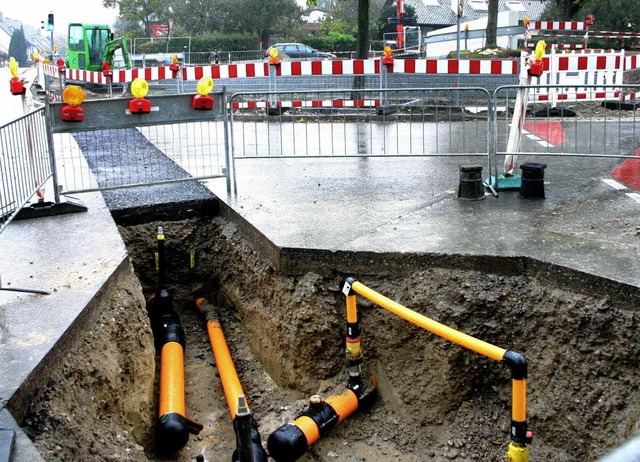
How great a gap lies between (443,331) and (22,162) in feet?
12.4

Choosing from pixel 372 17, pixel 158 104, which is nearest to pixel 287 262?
pixel 158 104

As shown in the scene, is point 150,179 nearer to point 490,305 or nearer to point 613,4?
point 490,305

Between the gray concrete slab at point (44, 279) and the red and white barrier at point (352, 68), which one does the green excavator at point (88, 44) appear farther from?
the gray concrete slab at point (44, 279)

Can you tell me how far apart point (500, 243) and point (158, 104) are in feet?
12.9

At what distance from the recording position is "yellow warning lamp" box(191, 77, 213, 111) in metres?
7.34

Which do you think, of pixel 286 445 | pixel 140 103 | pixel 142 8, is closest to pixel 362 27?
pixel 140 103

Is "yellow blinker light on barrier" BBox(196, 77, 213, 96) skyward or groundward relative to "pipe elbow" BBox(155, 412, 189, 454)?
skyward

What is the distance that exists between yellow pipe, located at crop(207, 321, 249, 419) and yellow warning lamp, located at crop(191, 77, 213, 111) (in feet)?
7.51

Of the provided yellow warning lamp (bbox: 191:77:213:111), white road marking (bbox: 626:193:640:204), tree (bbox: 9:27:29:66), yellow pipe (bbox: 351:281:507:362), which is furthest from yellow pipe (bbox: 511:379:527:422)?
tree (bbox: 9:27:29:66)

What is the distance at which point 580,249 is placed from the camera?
5.14 meters

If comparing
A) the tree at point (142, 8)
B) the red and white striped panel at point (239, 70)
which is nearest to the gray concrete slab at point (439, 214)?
the red and white striped panel at point (239, 70)

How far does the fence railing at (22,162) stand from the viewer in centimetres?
528

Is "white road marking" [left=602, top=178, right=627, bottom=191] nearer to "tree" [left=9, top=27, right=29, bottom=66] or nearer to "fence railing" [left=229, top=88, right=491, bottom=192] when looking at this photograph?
"fence railing" [left=229, top=88, right=491, bottom=192]

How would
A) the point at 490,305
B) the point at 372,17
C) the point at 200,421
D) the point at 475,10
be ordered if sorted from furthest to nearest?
the point at 475,10 → the point at 372,17 → the point at 200,421 → the point at 490,305
